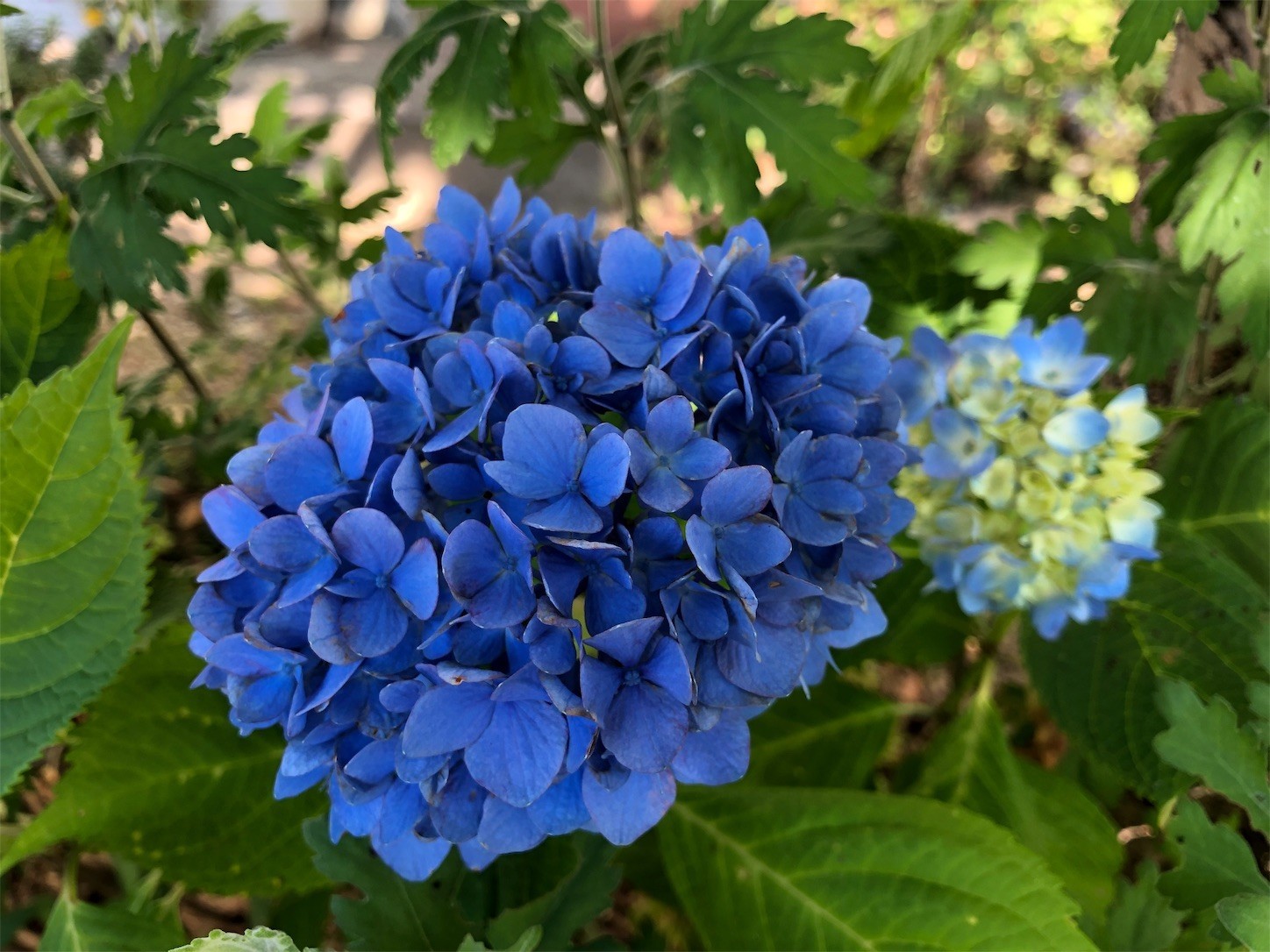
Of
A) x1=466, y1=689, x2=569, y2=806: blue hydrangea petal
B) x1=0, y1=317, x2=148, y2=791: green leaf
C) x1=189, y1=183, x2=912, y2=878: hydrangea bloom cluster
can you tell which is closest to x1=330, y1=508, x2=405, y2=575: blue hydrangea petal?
x1=189, y1=183, x2=912, y2=878: hydrangea bloom cluster

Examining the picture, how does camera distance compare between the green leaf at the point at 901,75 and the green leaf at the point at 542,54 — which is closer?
the green leaf at the point at 542,54

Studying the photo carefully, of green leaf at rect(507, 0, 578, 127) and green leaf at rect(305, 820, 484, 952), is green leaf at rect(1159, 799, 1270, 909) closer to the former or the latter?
green leaf at rect(305, 820, 484, 952)

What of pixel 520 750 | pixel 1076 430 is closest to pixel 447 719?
pixel 520 750

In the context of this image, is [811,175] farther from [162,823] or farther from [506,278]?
[162,823]

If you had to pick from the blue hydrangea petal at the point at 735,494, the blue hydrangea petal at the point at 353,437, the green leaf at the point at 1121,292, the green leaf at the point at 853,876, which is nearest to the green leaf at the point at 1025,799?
the green leaf at the point at 853,876

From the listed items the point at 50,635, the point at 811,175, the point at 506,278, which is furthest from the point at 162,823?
the point at 811,175

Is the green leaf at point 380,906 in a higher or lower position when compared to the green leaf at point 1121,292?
lower

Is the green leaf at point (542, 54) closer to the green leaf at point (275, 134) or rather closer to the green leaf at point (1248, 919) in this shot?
the green leaf at point (275, 134)
